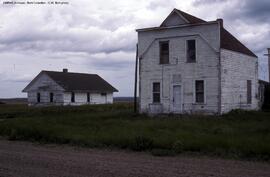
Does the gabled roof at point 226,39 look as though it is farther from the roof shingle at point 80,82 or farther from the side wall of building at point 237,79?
the roof shingle at point 80,82

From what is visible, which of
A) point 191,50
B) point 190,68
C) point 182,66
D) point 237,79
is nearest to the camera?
point 190,68


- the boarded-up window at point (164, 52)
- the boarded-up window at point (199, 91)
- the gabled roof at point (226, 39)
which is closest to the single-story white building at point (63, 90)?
the boarded-up window at point (164, 52)

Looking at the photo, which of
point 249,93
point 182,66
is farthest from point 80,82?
point 182,66

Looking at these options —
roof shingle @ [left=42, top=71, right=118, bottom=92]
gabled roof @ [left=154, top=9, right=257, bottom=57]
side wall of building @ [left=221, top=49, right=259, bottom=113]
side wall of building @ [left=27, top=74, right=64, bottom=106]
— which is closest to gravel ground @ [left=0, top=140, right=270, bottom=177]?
side wall of building @ [left=221, top=49, right=259, bottom=113]

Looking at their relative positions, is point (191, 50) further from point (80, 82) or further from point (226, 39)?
point (80, 82)

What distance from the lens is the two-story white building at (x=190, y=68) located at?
2512 centimetres

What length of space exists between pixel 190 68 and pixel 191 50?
1.18 metres

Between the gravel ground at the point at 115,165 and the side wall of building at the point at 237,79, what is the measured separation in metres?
14.4

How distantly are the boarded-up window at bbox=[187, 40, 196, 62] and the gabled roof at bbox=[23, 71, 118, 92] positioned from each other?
2557 centimetres

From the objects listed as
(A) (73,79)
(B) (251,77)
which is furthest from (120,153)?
(A) (73,79)

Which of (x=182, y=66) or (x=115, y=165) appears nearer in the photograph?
(x=115, y=165)

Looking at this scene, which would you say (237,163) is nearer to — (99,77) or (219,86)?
(219,86)

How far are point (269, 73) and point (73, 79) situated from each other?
26960mm

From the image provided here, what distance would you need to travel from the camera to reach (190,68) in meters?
26.0
